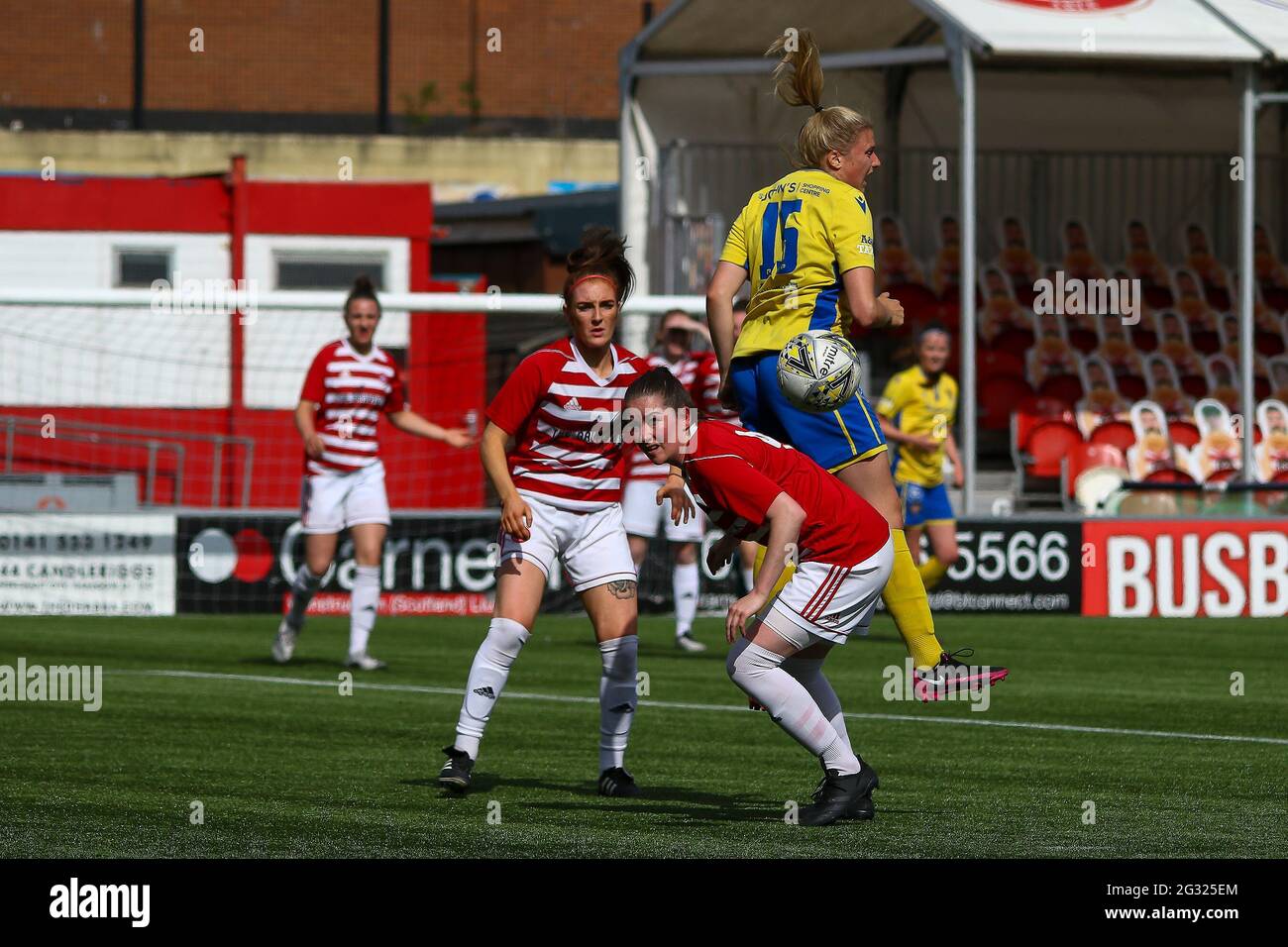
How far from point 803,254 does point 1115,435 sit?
15086 mm

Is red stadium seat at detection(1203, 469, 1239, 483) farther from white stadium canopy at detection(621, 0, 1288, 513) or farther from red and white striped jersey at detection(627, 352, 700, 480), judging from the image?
red and white striped jersey at detection(627, 352, 700, 480)

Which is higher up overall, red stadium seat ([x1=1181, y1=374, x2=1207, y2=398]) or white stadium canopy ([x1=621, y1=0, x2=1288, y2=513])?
white stadium canopy ([x1=621, y1=0, x2=1288, y2=513])

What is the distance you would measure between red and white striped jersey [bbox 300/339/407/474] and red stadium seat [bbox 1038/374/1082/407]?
11806mm

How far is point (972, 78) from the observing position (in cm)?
1939

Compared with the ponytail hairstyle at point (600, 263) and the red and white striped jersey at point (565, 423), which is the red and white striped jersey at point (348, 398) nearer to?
the red and white striped jersey at point (565, 423)

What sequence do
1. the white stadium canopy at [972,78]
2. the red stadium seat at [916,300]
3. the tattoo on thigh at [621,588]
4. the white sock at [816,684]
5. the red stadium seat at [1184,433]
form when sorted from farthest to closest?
the red stadium seat at [916,300], the red stadium seat at [1184,433], the white stadium canopy at [972,78], the tattoo on thigh at [621,588], the white sock at [816,684]

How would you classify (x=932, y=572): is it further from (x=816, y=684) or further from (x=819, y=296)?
(x=816, y=684)

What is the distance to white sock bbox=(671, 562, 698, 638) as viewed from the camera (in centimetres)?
1458

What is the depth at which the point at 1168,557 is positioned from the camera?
701 inches

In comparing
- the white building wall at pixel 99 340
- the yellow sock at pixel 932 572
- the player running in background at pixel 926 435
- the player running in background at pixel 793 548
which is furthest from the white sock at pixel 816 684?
the white building wall at pixel 99 340

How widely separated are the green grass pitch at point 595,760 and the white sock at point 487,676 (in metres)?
0.26

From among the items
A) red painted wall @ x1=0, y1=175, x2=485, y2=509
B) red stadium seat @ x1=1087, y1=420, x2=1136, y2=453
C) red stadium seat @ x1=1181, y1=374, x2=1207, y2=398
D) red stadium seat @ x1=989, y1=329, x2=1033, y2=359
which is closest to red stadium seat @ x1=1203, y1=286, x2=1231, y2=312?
red stadium seat @ x1=1181, y1=374, x2=1207, y2=398

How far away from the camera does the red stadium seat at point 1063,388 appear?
76.6ft
